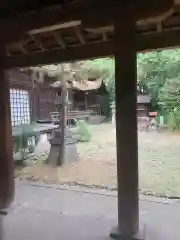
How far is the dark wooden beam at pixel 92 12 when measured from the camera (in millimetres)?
2375

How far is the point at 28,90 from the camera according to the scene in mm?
11461

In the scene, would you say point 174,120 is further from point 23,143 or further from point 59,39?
point 59,39

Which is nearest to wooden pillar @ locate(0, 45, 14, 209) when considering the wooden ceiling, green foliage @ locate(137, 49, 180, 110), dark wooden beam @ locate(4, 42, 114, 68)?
dark wooden beam @ locate(4, 42, 114, 68)

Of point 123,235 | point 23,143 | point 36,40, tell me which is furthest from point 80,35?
point 23,143

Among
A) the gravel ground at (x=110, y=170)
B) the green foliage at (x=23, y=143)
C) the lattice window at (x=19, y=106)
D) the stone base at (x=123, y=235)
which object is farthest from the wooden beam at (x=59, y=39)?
the lattice window at (x=19, y=106)

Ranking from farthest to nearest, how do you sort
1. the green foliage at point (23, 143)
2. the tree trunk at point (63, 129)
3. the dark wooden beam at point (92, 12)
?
the green foliage at point (23, 143) → the tree trunk at point (63, 129) → the dark wooden beam at point (92, 12)

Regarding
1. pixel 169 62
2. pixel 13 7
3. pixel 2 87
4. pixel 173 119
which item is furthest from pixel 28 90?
pixel 13 7

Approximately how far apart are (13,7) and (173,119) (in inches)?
425

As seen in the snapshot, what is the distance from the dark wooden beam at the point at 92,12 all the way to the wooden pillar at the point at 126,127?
0.14 meters

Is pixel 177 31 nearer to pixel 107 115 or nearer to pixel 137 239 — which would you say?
pixel 137 239

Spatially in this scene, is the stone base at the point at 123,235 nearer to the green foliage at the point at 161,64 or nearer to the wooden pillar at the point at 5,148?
the wooden pillar at the point at 5,148

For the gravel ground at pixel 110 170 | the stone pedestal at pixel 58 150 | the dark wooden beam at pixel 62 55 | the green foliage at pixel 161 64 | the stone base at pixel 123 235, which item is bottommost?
the gravel ground at pixel 110 170

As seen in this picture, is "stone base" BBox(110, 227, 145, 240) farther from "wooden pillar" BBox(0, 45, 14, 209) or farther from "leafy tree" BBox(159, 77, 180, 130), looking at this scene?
"leafy tree" BBox(159, 77, 180, 130)

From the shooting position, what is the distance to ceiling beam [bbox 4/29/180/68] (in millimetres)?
2910
